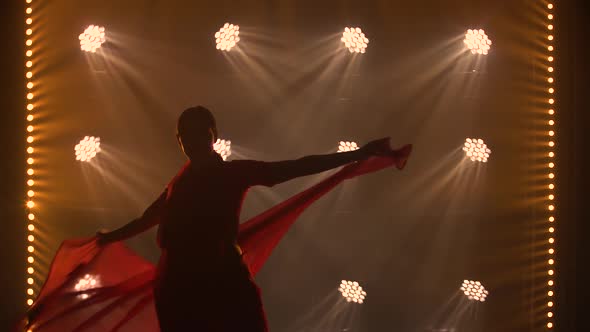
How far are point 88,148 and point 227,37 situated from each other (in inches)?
39.5

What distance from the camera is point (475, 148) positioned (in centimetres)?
329

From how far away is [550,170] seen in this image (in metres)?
3.36

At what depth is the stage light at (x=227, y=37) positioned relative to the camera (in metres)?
3.25

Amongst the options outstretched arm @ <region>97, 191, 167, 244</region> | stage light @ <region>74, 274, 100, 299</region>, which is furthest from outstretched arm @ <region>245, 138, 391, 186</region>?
stage light @ <region>74, 274, 100, 299</region>

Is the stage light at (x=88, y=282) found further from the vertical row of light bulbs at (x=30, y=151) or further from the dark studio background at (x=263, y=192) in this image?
the vertical row of light bulbs at (x=30, y=151)

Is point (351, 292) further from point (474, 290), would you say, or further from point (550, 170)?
point (550, 170)

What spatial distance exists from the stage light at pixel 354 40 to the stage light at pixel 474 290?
145 cm

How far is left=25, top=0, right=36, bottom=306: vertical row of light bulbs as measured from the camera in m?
3.27

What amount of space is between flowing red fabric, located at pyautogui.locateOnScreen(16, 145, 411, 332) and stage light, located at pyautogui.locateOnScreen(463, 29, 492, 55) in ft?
4.66

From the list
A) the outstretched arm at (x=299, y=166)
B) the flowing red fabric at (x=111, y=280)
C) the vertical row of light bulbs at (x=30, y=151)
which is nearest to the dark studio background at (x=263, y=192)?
the vertical row of light bulbs at (x=30, y=151)

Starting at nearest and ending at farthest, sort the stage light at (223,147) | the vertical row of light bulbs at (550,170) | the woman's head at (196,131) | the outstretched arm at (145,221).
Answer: the woman's head at (196,131) < the outstretched arm at (145,221) < the stage light at (223,147) < the vertical row of light bulbs at (550,170)

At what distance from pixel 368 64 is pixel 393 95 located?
8.9 inches

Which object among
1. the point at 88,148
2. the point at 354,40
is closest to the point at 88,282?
the point at 88,148

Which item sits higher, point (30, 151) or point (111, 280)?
point (30, 151)
